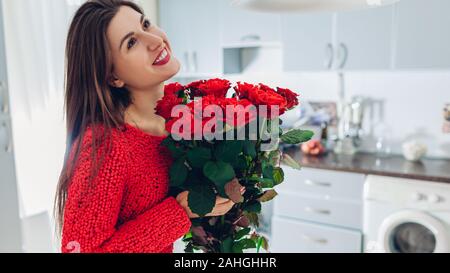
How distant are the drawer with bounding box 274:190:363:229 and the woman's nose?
5.92 ft

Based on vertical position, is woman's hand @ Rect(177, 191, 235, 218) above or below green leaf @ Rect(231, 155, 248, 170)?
below

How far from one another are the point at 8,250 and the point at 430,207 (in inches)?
76.2

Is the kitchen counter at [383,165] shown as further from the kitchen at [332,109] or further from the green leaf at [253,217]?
the green leaf at [253,217]

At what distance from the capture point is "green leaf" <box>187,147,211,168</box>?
71 cm

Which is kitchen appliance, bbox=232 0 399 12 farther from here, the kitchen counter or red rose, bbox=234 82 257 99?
the kitchen counter

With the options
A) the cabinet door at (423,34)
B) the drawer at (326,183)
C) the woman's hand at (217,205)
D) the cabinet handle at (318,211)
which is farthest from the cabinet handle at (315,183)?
the woman's hand at (217,205)

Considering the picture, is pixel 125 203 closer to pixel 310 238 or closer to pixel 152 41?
pixel 152 41

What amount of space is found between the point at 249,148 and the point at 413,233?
187 centimetres

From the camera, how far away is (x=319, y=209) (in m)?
2.41

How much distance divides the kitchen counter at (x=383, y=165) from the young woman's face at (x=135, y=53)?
1693 mm

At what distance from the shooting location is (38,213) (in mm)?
1741

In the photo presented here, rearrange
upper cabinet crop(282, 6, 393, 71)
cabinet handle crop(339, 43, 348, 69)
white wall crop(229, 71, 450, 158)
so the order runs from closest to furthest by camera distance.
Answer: upper cabinet crop(282, 6, 393, 71), cabinet handle crop(339, 43, 348, 69), white wall crop(229, 71, 450, 158)

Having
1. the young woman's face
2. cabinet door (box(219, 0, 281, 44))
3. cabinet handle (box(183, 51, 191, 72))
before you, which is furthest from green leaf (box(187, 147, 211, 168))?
cabinet handle (box(183, 51, 191, 72))

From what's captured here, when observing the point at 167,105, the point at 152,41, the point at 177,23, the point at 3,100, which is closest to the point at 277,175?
the point at 167,105
